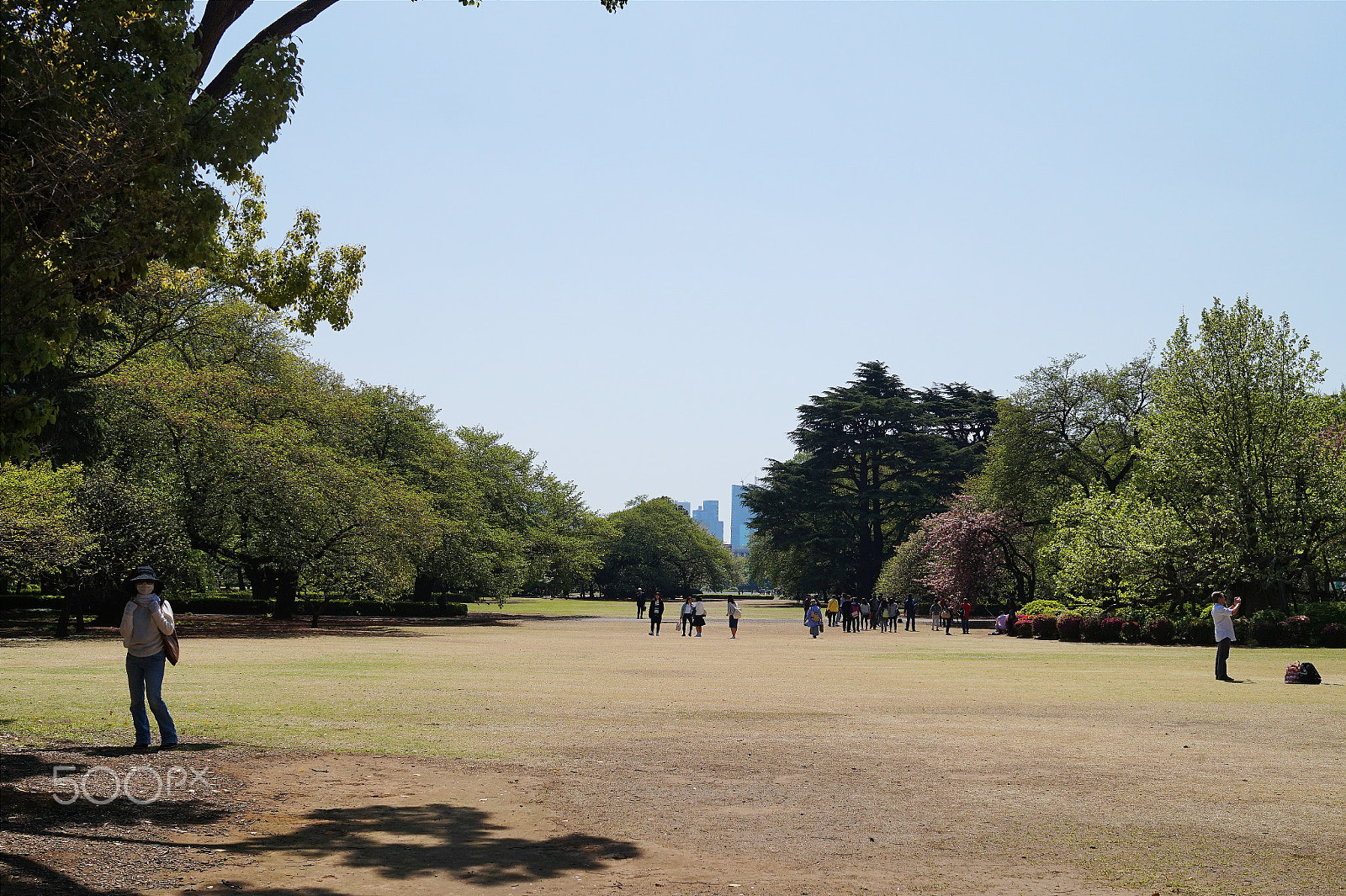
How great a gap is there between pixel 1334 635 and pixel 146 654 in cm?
3255

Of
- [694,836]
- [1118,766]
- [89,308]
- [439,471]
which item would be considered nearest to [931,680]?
[1118,766]

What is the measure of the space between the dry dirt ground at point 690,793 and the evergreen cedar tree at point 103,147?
3511 mm

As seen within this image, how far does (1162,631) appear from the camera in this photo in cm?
3578

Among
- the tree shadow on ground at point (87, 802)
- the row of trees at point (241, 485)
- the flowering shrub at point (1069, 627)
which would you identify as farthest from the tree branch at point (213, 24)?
the flowering shrub at point (1069, 627)

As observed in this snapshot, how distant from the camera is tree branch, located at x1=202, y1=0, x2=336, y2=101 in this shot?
9.26 m

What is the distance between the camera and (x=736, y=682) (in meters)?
19.6

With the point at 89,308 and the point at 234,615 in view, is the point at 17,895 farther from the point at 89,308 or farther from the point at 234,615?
the point at 234,615

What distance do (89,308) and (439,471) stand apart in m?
43.7

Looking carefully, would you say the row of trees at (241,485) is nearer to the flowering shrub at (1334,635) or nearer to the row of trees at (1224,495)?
the row of trees at (1224,495)

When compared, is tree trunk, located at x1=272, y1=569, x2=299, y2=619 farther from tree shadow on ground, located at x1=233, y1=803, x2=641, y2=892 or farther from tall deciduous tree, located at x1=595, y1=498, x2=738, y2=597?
tall deciduous tree, located at x1=595, y1=498, x2=738, y2=597

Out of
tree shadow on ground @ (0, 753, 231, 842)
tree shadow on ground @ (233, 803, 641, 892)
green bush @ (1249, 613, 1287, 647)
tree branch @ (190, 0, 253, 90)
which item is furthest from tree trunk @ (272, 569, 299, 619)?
tree shadow on ground @ (233, 803, 641, 892)

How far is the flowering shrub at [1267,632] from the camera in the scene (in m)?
32.4

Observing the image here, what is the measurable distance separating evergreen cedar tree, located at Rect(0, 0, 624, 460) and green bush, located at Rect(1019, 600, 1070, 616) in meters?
39.1

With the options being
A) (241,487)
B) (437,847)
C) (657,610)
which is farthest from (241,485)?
(437,847)
